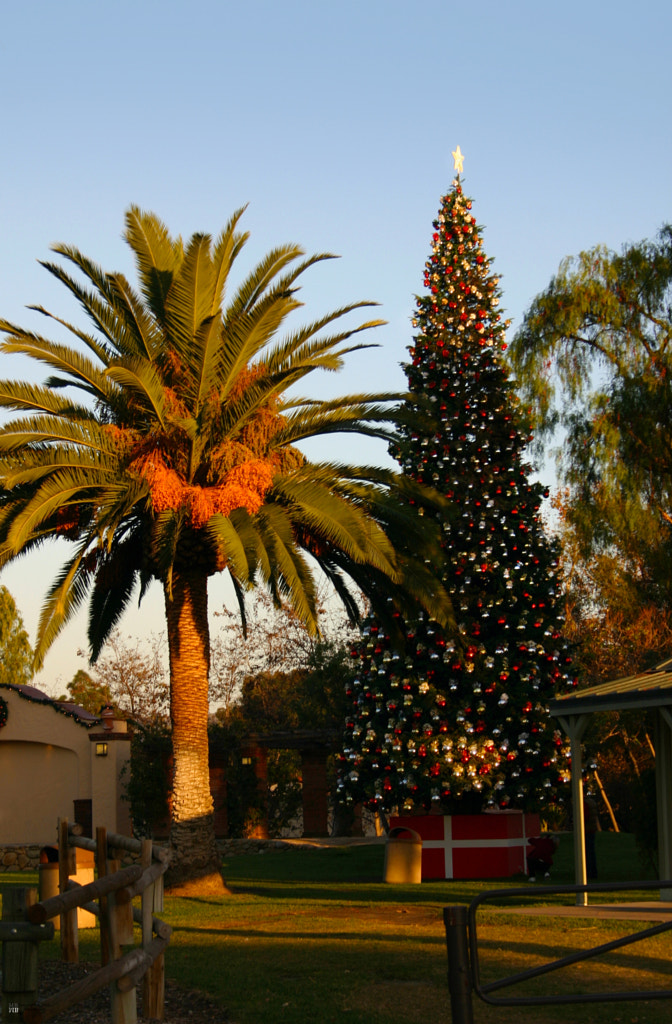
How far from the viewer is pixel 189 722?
60.1 feet

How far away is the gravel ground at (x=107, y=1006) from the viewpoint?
863 centimetres

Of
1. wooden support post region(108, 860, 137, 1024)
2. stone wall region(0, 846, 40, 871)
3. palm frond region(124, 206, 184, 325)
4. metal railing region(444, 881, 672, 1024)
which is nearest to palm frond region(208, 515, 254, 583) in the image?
palm frond region(124, 206, 184, 325)

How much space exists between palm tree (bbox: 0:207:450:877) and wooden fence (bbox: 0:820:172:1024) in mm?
6022

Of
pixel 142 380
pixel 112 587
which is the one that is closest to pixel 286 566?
pixel 142 380

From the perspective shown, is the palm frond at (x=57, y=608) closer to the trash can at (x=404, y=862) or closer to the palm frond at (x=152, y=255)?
the palm frond at (x=152, y=255)

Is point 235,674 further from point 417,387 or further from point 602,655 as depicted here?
point 417,387

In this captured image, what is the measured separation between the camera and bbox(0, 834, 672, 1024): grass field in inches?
351

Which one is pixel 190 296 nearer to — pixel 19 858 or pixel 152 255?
pixel 152 255

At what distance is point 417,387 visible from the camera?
23.6 metres

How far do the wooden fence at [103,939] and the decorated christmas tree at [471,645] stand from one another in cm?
931

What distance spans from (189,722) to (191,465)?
Answer: 13.8 feet

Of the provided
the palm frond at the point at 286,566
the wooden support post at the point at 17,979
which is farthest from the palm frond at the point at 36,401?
the wooden support post at the point at 17,979

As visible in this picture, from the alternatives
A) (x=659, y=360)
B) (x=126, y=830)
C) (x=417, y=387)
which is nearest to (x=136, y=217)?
(x=417, y=387)

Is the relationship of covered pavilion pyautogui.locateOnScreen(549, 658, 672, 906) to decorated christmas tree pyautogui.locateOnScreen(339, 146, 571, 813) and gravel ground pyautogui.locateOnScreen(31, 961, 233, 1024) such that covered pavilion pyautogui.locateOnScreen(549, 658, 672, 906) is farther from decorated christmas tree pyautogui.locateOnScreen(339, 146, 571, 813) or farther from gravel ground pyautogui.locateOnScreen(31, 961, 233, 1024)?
gravel ground pyautogui.locateOnScreen(31, 961, 233, 1024)
